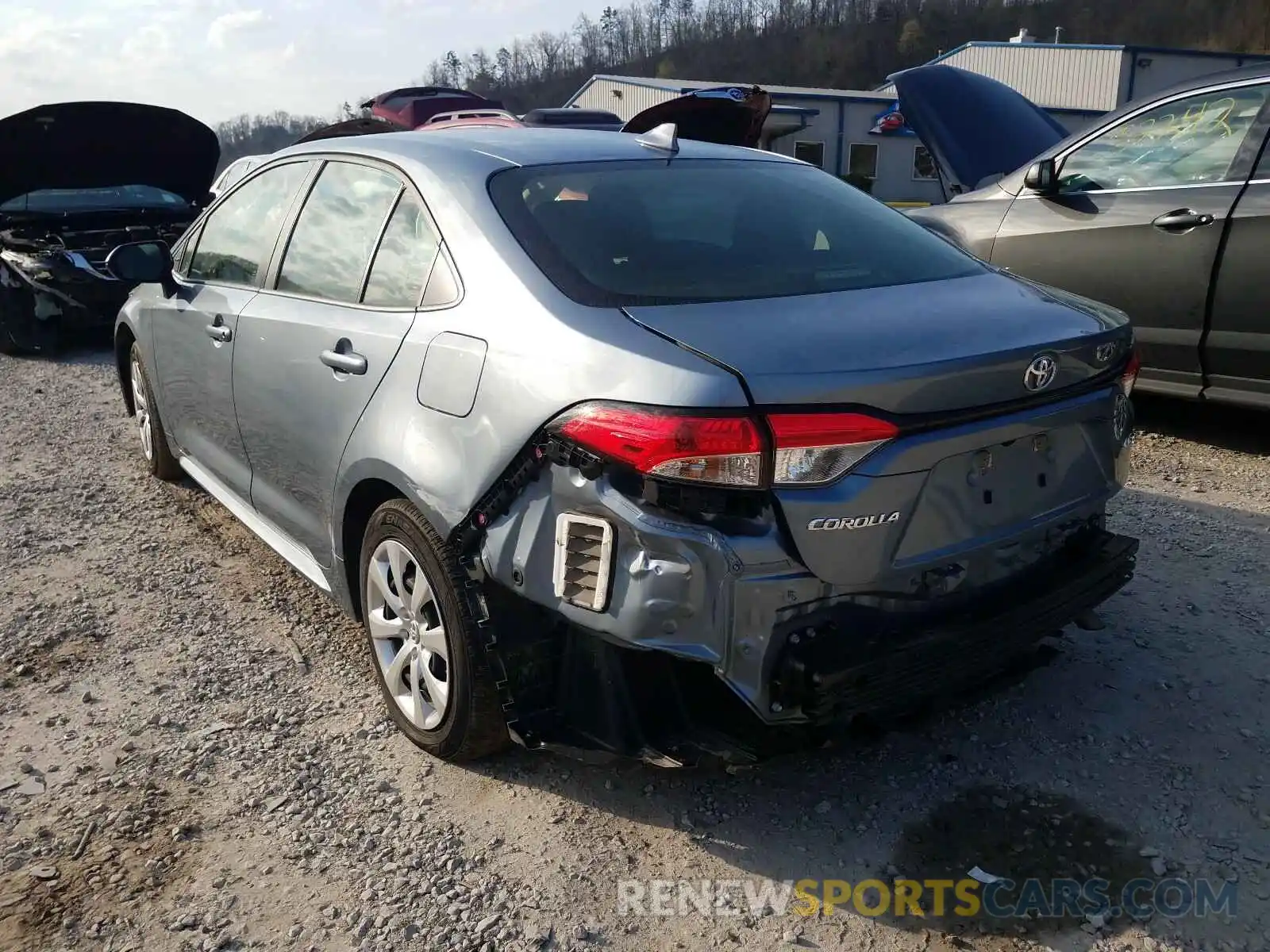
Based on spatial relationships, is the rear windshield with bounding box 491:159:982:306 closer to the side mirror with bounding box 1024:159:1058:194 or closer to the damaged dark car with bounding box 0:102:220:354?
the side mirror with bounding box 1024:159:1058:194

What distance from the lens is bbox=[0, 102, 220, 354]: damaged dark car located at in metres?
8.09

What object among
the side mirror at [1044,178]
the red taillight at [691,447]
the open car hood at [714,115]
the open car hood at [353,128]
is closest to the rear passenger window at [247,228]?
the red taillight at [691,447]

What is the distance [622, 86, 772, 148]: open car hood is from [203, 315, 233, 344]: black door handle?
17.7ft

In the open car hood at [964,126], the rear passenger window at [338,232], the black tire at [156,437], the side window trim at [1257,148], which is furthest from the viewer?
the open car hood at [964,126]

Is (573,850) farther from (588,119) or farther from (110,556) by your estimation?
(588,119)

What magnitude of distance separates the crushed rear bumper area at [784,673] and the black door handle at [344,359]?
83 cm

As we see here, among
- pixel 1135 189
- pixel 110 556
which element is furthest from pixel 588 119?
pixel 110 556

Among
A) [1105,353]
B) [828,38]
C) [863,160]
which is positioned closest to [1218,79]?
[1105,353]

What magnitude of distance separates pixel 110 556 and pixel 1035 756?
3.67 metres

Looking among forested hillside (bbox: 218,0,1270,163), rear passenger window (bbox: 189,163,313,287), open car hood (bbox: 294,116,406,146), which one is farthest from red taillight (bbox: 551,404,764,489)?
forested hillside (bbox: 218,0,1270,163)

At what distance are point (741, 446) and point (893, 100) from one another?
125 ft

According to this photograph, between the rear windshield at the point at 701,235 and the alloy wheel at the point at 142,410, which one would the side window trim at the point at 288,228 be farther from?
the alloy wheel at the point at 142,410

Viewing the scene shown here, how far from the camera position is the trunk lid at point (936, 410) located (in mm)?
2098

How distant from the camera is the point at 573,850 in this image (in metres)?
2.48
